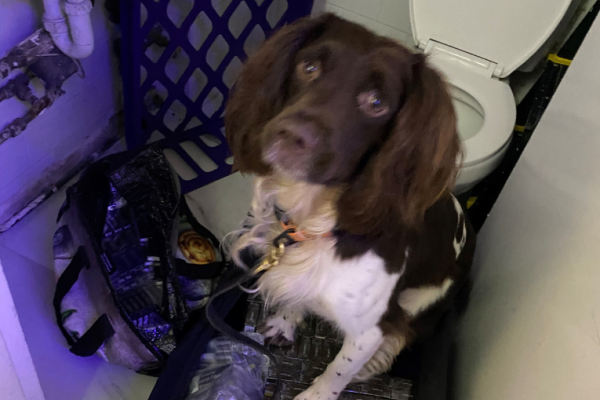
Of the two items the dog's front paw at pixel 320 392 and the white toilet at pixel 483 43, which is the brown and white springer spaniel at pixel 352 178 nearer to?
the dog's front paw at pixel 320 392

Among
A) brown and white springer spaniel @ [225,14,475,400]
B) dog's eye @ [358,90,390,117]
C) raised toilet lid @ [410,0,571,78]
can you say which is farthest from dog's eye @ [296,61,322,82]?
raised toilet lid @ [410,0,571,78]

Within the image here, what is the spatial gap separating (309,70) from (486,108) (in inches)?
36.5

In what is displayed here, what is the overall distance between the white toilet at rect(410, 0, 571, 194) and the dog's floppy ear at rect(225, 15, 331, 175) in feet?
2.52

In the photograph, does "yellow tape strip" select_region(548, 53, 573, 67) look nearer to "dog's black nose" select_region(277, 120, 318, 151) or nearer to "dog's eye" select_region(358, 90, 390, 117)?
"dog's eye" select_region(358, 90, 390, 117)

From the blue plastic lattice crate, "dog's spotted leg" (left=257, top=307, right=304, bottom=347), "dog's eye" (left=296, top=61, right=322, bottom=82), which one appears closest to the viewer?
"dog's eye" (left=296, top=61, right=322, bottom=82)

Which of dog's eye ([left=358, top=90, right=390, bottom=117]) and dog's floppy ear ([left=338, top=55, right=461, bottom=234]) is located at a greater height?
dog's eye ([left=358, top=90, right=390, bottom=117])

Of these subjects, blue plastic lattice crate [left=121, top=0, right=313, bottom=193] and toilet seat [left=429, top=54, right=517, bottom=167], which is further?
blue plastic lattice crate [left=121, top=0, right=313, bottom=193]

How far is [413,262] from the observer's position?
3.71ft

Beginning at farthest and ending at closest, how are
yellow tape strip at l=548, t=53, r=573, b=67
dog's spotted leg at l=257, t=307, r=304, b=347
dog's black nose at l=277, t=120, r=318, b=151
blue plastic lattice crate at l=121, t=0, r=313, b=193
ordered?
yellow tape strip at l=548, t=53, r=573, b=67
blue plastic lattice crate at l=121, t=0, r=313, b=193
dog's spotted leg at l=257, t=307, r=304, b=347
dog's black nose at l=277, t=120, r=318, b=151

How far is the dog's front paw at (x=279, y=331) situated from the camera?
57.5 inches

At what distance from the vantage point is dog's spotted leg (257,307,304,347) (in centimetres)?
146

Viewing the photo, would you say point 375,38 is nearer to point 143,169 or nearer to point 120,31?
point 143,169

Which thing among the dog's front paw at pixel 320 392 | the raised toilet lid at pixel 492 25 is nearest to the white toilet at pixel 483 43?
the raised toilet lid at pixel 492 25

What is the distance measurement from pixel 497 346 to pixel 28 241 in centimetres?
145
